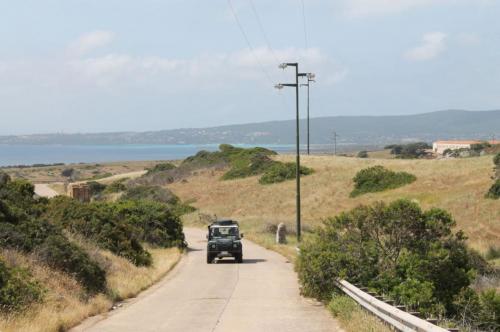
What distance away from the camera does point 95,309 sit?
15.6 m

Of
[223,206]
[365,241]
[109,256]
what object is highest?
[365,241]

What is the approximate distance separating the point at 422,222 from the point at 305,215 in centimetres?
4517

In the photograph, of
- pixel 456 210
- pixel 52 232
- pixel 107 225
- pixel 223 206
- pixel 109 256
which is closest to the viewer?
pixel 52 232

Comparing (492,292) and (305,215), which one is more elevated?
(492,292)

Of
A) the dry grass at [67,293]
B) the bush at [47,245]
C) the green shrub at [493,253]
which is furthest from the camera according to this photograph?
the green shrub at [493,253]

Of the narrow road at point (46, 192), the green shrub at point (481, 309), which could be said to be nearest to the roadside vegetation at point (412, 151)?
the narrow road at point (46, 192)

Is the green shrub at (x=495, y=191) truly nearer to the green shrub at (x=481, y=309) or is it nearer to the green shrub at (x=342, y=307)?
the green shrub at (x=481, y=309)

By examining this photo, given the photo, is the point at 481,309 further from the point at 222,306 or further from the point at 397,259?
the point at 222,306

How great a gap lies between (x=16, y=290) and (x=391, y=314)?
7240mm

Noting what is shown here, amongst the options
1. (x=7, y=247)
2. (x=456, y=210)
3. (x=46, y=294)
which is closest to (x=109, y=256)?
(x=7, y=247)

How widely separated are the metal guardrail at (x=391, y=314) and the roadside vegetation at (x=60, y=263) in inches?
225

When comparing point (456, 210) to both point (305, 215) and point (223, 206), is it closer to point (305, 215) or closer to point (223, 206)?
point (305, 215)

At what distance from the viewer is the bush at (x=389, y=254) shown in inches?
653

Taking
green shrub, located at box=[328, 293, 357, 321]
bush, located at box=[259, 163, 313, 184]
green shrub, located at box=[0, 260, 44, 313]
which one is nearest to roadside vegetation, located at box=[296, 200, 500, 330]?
green shrub, located at box=[328, 293, 357, 321]
